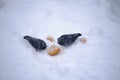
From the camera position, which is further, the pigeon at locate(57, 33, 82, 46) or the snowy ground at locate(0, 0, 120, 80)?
the pigeon at locate(57, 33, 82, 46)

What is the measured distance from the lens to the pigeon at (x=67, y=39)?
4.62 feet

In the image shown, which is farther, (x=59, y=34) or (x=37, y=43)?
(x=59, y=34)

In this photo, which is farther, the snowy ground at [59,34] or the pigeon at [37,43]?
the pigeon at [37,43]

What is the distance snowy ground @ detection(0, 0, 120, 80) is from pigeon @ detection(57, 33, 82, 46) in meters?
0.03

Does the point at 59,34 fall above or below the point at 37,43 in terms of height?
above

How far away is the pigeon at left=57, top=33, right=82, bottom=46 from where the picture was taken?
1407 millimetres

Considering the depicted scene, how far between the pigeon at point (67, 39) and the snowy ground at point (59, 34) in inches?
1.3

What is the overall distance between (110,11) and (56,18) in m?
0.42

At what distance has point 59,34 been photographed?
1511mm

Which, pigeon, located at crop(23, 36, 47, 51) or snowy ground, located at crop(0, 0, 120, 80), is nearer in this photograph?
snowy ground, located at crop(0, 0, 120, 80)

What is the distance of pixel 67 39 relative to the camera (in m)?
1.42

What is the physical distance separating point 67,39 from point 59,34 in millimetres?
113

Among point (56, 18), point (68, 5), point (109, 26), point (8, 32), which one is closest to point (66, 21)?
point (56, 18)

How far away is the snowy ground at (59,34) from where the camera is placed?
4.17 feet
